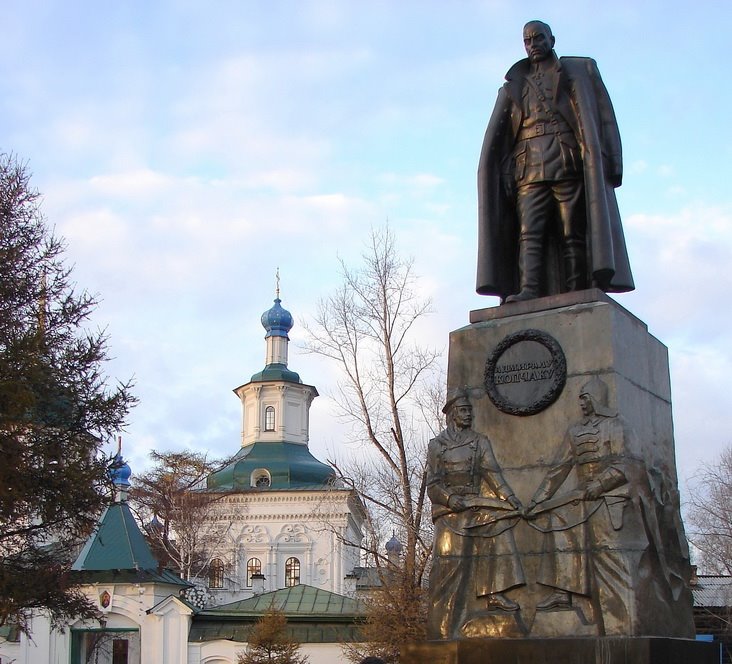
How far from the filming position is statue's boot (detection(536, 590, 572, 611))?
5.73 metres

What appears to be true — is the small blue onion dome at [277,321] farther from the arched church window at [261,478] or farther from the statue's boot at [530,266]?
the statue's boot at [530,266]

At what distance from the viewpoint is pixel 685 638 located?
19.4 feet

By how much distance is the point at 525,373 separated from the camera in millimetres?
6309

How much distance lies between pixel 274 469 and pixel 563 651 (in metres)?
43.4

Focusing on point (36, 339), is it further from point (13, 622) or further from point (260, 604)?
point (260, 604)

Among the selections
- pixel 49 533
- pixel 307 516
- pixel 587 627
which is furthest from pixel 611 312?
pixel 307 516

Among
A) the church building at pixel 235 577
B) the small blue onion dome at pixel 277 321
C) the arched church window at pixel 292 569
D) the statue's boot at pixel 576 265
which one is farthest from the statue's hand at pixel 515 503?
the small blue onion dome at pixel 277 321

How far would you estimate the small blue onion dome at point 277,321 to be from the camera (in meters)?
54.2

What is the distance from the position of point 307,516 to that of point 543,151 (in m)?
41.2

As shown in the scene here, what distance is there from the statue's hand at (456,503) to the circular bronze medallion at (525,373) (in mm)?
584

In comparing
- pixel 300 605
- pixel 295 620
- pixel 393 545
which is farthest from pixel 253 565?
pixel 295 620

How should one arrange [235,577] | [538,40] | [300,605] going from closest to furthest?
[538,40], [300,605], [235,577]

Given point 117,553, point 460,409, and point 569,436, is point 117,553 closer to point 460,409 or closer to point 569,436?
point 460,409

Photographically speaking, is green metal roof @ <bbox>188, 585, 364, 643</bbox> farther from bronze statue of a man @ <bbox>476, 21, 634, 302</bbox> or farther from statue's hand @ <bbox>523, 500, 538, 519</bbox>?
statue's hand @ <bbox>523, 500, 538, 519</bbox>
